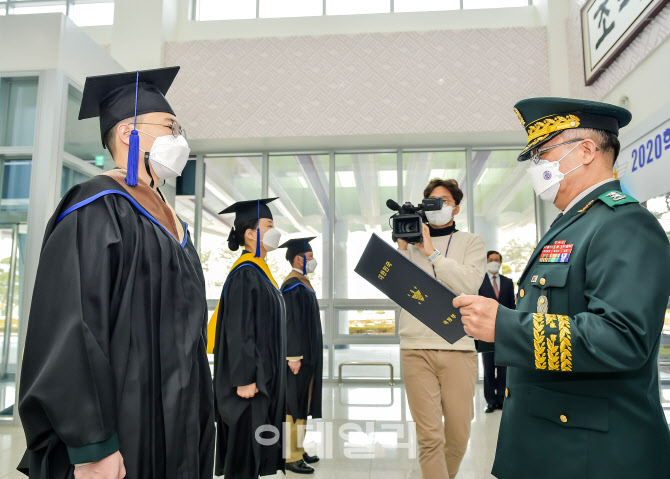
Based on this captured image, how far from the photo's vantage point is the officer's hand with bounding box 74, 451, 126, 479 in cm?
101

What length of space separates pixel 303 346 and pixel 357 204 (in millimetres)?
3685

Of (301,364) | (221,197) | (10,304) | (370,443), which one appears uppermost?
(221,197)

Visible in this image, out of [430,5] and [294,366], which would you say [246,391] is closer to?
[294,366]

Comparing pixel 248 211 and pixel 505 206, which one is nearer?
pixel 248 211

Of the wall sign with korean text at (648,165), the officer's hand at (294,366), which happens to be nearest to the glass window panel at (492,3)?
the wall sign with korean text at (648,165)

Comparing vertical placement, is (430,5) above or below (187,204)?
above

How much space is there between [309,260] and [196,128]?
3.11 m

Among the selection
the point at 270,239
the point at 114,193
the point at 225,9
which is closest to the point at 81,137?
the point at 270,239

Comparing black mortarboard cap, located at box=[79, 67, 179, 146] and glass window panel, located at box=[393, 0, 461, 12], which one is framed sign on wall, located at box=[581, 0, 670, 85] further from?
black mortarboard cap, located at box=[79, 67, 179, 146]

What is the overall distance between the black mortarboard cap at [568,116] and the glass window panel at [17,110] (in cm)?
456

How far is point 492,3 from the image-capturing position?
6523mm

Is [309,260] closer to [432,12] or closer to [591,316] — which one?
[591,316]

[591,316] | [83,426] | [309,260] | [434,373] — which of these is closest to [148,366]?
[83,426]

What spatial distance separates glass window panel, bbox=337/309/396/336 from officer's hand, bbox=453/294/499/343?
539cm
